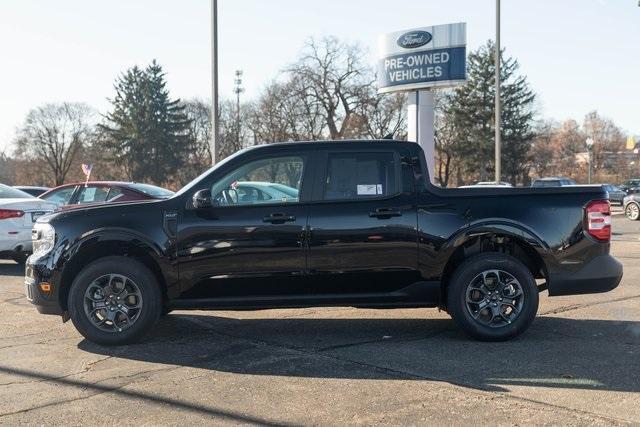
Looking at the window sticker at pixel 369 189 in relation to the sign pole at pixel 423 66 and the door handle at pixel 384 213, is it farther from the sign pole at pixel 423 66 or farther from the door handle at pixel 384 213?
the sign pole at pixel 423 66

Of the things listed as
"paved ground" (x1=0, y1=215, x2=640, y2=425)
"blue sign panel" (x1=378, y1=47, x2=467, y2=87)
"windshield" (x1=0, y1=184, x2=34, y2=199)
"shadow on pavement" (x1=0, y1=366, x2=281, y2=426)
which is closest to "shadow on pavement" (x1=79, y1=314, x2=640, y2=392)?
"paved ground" (x1=0, y1=215, x2=640, y2=425)

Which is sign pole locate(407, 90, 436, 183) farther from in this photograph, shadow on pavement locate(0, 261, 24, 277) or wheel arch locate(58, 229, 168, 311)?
wheel arch locate(58, 229, 168, 311)

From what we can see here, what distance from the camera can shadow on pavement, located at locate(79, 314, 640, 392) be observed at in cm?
504

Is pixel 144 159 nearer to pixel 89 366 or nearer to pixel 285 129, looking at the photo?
pixel 285 129

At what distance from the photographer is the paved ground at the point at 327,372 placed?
4.27m

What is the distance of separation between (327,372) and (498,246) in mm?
2293

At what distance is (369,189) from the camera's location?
6.14 meters

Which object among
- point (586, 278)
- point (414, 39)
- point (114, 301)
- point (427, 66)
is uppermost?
point (414, 39)

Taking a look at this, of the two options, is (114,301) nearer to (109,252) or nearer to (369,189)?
(109,252)

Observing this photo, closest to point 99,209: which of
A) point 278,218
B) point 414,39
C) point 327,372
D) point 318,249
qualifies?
point 278,218

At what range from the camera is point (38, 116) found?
80375mm

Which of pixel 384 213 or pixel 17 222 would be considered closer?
pixel 384 213

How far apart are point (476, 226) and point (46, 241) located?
4.07m

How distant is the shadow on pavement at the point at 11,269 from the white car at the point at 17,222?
0.35 metres
